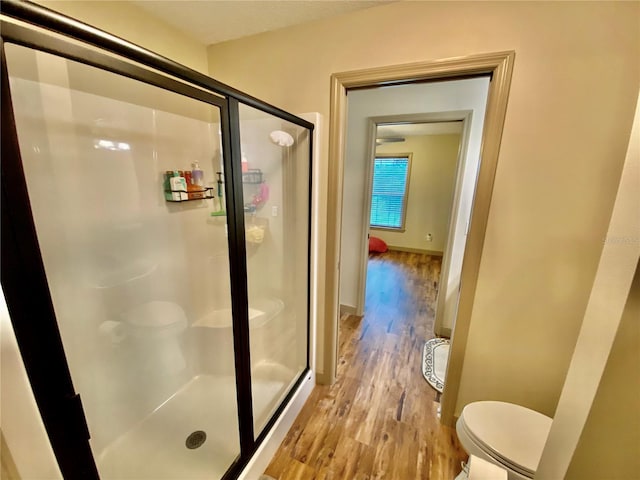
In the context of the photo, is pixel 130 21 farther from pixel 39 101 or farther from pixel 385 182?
pixel 385 182

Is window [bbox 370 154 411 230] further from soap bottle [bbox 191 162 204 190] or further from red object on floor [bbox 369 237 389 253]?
soap bottle [bbox 191 162 204 190]

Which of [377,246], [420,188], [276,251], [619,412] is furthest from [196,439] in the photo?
[420,188]

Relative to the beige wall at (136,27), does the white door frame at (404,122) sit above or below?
below

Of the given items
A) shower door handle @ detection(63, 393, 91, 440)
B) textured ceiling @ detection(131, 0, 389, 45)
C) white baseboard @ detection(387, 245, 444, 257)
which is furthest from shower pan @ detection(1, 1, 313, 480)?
white baseboard @ detection(387, 245, 444, 257)

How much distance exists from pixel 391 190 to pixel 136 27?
5.03 m

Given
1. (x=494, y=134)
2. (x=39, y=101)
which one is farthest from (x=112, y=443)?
(x=494, y=134)

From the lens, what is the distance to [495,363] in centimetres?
152

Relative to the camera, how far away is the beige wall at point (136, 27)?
1221mm

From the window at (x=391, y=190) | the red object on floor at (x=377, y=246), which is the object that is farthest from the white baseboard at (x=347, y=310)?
the window at (x=391, y=190)

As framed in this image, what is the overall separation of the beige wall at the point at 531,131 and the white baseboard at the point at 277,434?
106 centimetres

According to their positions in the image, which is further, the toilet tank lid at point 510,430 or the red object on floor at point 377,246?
the red object on floor at point 377,246

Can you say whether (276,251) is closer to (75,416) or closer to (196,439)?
(196,439)

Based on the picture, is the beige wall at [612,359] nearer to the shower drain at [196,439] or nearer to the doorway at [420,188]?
the shower drain at [196,439]

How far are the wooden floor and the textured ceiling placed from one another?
2.50 m
